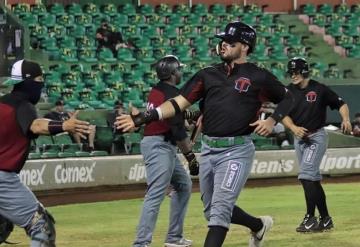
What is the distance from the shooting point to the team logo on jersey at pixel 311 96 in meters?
10.8

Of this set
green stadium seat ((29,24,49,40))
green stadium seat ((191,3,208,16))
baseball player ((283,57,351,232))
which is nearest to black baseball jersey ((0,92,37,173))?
baseball player ((283,57,351,232))

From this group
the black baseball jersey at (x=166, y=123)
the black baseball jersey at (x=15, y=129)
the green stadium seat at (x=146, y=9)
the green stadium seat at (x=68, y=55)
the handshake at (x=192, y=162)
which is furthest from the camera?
the green stadium seat at (x=146, y=9)

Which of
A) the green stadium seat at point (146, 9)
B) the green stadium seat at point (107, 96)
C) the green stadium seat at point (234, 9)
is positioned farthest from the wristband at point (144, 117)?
the green stadium seat at point (234, 9)

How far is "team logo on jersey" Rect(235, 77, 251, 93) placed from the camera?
782cm

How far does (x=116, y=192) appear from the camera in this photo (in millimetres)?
17500

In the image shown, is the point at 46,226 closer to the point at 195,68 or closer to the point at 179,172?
the point at 179,172

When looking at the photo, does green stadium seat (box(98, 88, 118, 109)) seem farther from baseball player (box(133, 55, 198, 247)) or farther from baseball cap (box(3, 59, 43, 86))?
baseball cap (box(3, 59, 43, 86))

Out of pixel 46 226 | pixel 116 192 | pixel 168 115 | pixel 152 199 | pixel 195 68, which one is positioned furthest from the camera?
pixel 195 68

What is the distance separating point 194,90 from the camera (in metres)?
7.87

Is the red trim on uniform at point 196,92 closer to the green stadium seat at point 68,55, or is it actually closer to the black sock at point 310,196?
the black sock at point 310,196

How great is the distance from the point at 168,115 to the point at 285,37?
2142 cm

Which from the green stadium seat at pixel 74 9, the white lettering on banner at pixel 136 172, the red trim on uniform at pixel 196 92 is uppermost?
the red trim on uniform at pixel 196 92

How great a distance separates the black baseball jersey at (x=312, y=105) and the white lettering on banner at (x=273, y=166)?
8261 mm

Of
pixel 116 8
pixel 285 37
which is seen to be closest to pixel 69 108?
pixel 116 8
